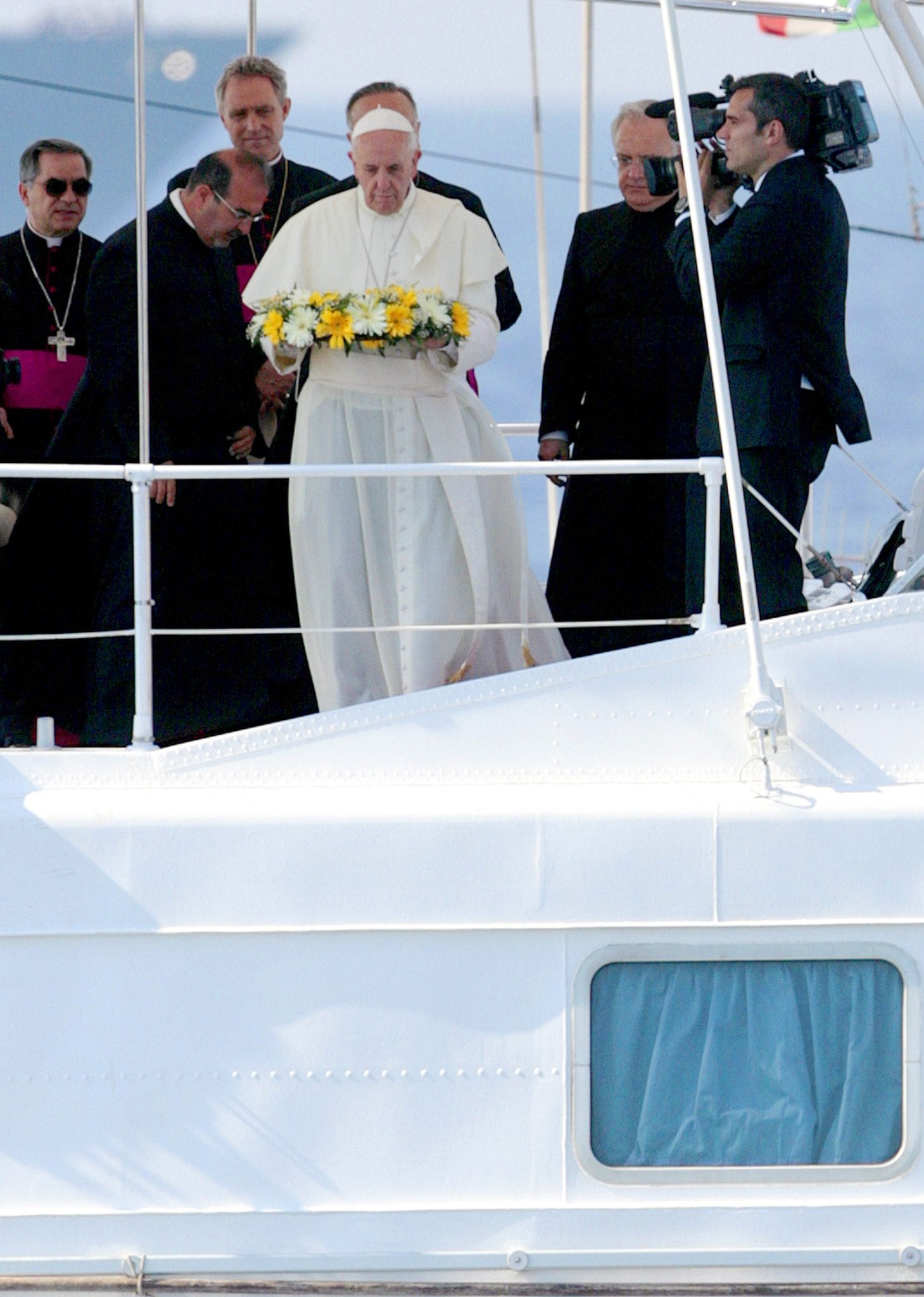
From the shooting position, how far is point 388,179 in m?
4.92

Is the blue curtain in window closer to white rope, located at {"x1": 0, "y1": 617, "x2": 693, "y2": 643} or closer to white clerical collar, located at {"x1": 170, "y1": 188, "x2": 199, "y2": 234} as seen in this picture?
white rope, located at {"x1": 0, "y1": 617, "x2": 693, "y2": 643}

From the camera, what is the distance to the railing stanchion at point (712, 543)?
424 centimetres

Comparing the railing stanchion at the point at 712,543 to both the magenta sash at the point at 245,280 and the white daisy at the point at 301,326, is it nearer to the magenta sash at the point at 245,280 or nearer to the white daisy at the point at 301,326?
the white daisy at the point at 301,326

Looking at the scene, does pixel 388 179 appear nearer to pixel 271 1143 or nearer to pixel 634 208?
pixel 634 208

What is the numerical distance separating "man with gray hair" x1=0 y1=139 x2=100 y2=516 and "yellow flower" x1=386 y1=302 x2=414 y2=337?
1.53 m

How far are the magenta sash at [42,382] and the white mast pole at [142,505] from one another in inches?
49.2

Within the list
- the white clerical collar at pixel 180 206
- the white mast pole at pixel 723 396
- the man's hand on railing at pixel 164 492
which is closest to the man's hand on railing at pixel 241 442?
the man's hand on railing at pixel 164 492

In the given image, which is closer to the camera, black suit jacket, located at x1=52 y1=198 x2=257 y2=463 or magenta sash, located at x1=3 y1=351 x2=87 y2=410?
black suit jacket, located at x1=52 y1=198 x2=257 y2=463

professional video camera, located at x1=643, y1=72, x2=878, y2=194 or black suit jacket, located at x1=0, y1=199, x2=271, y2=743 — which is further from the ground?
professional video camera, located at x1=643, y1=72, x2=878, y2=194

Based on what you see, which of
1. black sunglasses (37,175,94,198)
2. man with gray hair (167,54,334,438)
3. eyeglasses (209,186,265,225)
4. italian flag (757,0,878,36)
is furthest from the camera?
black sunglasses (37,175,94,198)

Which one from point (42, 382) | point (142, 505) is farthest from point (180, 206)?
point (142, 505)

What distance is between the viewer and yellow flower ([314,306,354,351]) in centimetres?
471

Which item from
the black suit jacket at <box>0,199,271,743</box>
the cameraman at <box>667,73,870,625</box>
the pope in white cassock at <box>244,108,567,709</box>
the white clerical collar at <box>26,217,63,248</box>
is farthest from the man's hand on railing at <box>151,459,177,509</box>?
the cameraman at <box>667,73,870,625</box>

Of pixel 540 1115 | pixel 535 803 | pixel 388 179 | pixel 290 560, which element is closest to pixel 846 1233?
pixel 540 1115
